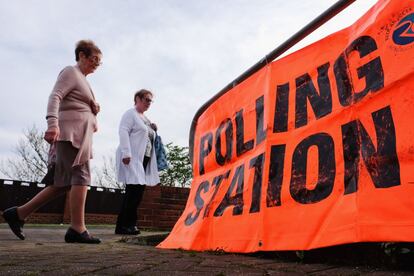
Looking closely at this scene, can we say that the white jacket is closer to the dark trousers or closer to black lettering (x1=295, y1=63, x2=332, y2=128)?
the dark trousers

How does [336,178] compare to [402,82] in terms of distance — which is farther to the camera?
[336,178]

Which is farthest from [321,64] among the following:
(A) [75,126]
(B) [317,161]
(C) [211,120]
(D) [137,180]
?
(D) [137,180]

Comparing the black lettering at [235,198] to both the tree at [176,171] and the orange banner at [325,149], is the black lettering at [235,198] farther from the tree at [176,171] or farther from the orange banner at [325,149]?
the tree at [176,171]

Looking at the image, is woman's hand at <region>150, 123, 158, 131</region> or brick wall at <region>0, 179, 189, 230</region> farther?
brick wall at <region>0, 179, 189, 230</region>

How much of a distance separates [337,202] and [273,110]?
79 centimetres

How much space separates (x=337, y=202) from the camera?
74.7 inches

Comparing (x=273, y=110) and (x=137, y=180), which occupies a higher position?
(x=273, y=110)

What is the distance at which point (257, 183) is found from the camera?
2.49 metres

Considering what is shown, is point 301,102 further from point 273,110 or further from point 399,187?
point 399,187

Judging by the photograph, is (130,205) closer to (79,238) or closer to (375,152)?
(79,238)

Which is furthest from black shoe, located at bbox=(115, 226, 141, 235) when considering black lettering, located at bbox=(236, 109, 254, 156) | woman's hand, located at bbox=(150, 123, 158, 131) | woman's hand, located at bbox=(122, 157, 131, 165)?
black lettering, located at bbox=(236, 109, 254, 156)

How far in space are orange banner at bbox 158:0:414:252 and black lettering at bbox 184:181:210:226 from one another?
0.08 m

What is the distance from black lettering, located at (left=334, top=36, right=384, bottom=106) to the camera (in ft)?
6.23

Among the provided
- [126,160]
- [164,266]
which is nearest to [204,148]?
[126,160]
